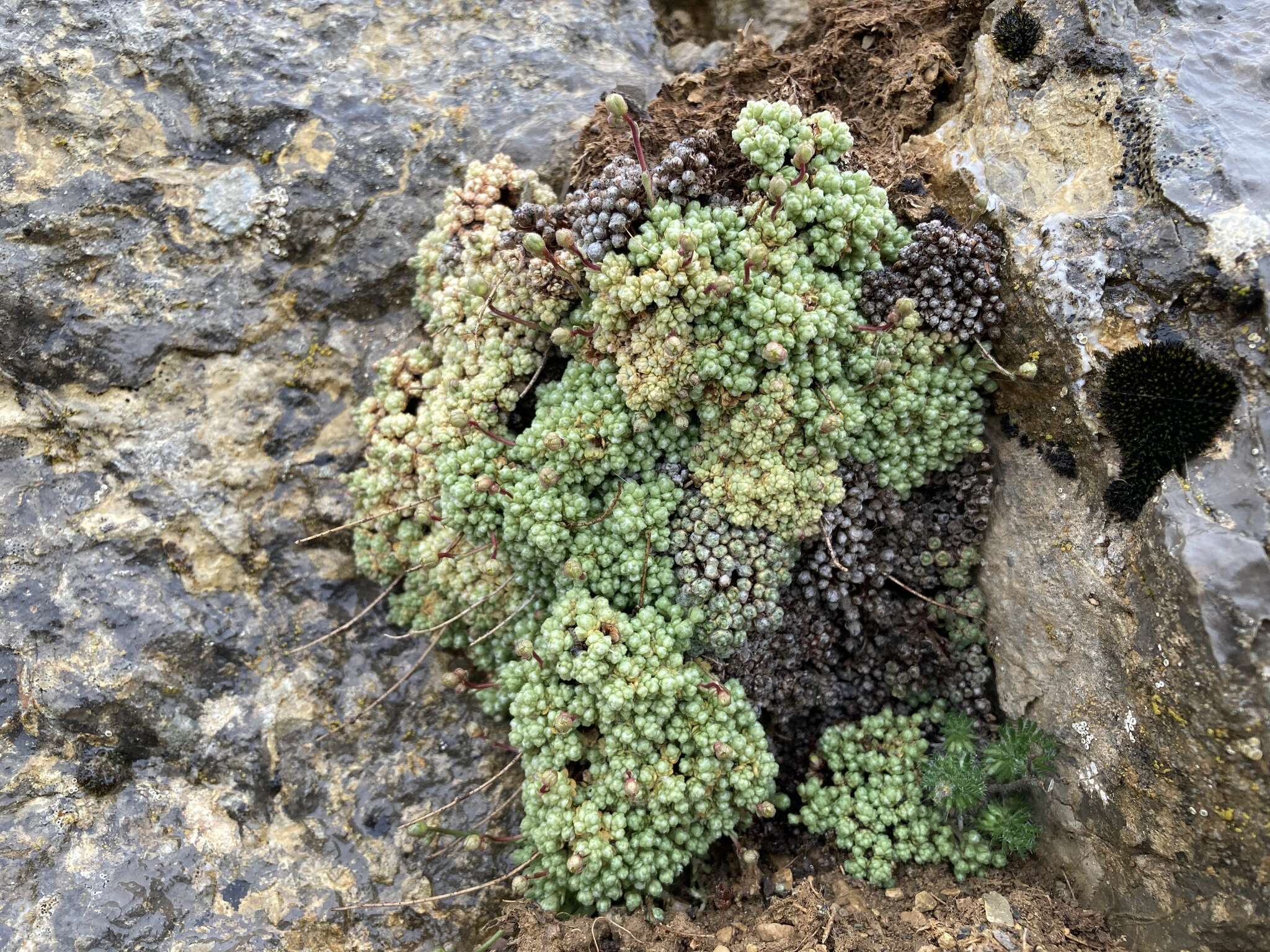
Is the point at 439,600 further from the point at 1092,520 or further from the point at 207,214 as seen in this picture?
the point at 1092,520

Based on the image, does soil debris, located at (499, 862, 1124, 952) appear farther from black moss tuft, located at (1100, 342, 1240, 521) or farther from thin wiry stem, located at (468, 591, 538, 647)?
black moss tuft, located at (1100, 342, 1240, 521)

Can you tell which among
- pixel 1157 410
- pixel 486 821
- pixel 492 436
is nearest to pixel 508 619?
pixel 492 436

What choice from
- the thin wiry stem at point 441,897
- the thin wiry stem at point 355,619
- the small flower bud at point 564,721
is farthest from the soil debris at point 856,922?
the thin wiry stem at point 355,619

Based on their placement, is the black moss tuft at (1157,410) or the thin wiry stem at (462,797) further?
the thin wiry stem at (462,797)

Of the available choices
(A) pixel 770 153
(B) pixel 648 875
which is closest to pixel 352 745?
(B) pixel 648 875

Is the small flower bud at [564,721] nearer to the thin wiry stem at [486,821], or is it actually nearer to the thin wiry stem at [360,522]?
the thin wiry stem at [486,821]

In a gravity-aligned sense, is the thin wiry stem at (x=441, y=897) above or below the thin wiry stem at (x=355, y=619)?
below
